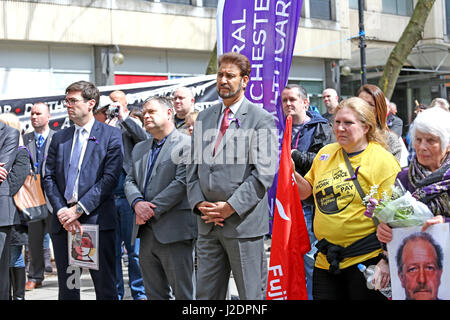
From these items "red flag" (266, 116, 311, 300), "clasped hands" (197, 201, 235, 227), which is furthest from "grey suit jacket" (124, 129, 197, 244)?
"red flag" (266, 116, 311, 300)

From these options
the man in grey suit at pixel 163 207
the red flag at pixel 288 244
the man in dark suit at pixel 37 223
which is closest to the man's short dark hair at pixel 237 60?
the red flag at pixel 288 244

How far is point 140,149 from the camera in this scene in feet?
19.6

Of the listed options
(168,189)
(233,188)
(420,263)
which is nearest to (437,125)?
(420,263)

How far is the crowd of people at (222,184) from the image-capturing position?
4305mm

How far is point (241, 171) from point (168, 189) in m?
0.91

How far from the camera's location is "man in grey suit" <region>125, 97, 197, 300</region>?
5.62 metres

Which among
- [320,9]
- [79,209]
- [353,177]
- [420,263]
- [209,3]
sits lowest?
[420,263]

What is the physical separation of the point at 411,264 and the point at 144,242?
110 inches

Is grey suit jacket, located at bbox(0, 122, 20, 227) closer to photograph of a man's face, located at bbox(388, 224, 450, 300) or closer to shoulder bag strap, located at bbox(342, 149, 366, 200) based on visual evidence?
shoulder bag strap, located at bbox(342, 149, 366, 200)

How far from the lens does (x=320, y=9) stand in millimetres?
24094

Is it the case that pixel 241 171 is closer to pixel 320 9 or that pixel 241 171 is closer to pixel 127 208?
pixel 127 208
